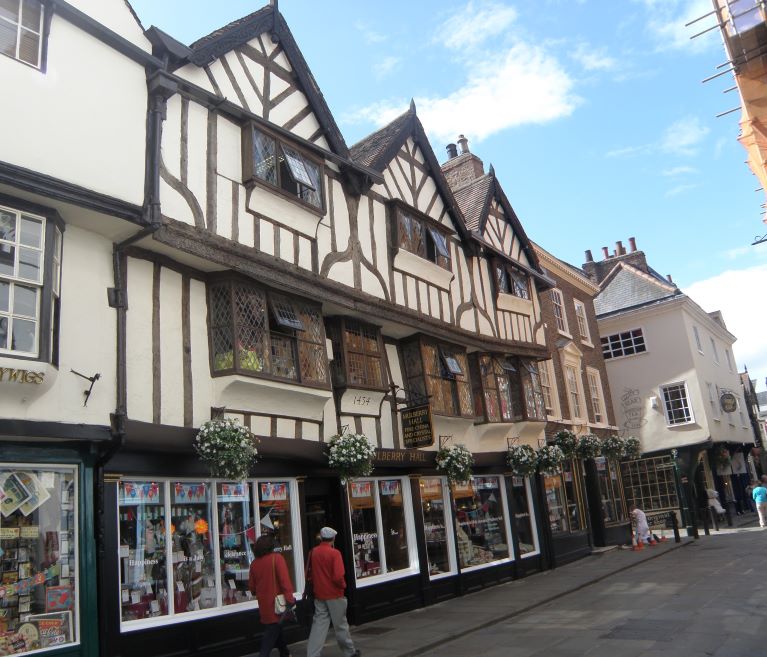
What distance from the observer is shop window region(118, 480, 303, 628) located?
26.0ft

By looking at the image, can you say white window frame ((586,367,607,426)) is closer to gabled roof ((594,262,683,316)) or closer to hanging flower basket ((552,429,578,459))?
hanging flower basket ((552,429,578,459))

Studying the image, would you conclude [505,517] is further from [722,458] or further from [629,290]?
[629,290]

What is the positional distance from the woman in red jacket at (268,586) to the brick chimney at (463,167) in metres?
14.6

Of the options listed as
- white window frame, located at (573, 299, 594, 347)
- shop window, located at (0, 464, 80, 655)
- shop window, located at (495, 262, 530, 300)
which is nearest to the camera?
shop window, located at (0, 464, 80, 655)

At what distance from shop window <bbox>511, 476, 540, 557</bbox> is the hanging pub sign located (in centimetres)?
493

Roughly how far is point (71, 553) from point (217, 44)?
7064mm

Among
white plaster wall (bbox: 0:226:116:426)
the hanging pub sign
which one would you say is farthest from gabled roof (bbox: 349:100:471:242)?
white plaster wall (bbox: 0:226:116:426)

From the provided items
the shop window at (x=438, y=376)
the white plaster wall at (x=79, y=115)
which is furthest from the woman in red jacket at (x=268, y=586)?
the shop window at (x=438, y=376)

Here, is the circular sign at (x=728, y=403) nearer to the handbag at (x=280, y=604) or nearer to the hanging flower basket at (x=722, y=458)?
the hanging flower basket at (x=722, y=458)

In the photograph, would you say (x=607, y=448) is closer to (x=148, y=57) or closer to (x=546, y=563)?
(x=546, y=563)

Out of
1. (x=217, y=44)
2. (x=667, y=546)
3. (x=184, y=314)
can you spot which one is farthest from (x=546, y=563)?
(x=217, y=44)

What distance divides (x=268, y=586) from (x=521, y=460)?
28.8ft

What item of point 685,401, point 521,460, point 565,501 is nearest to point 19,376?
point 521,460

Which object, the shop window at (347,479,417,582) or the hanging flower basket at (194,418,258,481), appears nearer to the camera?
the hanging flower basket at (194,418,258,481)
